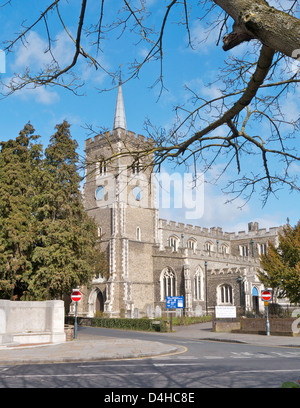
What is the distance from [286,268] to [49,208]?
14069mm

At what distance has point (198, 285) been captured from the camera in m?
46.8

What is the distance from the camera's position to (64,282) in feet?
71.6

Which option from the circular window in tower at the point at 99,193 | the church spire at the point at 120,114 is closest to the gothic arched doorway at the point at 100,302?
the circular window in tower at the point at 99,193

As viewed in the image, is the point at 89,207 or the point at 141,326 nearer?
the point at 141,326

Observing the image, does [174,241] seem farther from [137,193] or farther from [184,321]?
[184,321]

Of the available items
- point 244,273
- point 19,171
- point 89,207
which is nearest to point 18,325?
point 19,171

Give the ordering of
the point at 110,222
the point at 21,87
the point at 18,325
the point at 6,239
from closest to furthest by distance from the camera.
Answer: the point at 21,87, the point at 18,325, the point at 6,239, the point at 110,222

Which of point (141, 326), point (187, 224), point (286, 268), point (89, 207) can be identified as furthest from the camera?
point (187, 224)

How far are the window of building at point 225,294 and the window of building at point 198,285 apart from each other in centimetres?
218

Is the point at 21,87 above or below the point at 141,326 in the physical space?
above

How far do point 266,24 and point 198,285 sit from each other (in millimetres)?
45220

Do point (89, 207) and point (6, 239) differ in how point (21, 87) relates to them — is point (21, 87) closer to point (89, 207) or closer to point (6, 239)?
point (6, 239)

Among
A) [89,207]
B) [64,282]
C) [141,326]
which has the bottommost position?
[141,326]

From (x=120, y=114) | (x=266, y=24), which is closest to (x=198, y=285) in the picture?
(x=120, y=114)
